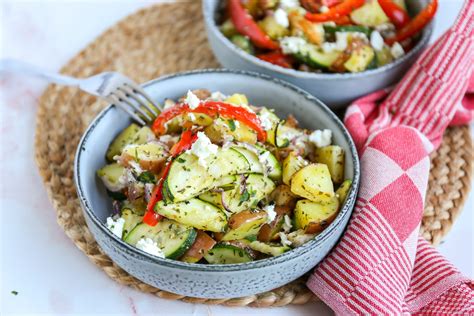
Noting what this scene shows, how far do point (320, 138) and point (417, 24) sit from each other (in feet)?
2.44

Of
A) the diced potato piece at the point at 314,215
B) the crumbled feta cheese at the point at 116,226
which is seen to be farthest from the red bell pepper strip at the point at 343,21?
the crumbled feta cheese at the point at 116,226

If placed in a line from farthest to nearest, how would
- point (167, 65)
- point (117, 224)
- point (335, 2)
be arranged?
point (167, 65) < point (335, 2) < point (117, 224)

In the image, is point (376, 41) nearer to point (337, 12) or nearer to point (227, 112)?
point (337, 12)

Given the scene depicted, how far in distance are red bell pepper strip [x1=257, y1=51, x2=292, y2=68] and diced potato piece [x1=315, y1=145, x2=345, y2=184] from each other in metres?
0.49

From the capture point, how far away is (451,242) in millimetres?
2146

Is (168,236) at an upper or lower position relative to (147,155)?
lower

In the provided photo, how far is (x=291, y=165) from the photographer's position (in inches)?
76.2

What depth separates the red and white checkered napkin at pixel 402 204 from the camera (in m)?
1.84

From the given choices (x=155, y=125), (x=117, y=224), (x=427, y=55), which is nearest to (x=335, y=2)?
(x=427, y=55)

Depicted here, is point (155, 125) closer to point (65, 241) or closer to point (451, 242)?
point (65, 241)

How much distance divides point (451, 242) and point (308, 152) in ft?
1.91

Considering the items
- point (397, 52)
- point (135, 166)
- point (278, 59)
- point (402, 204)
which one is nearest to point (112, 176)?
point (135, 166)

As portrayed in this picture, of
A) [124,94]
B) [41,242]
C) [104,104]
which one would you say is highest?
[124,94]

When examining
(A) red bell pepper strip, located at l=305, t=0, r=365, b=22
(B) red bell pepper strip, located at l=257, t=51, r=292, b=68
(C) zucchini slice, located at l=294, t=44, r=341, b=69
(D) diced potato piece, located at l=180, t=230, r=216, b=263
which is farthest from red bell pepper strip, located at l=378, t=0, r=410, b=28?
(D) diced potato piece, located at l=180, t=230, r=216, b=263
